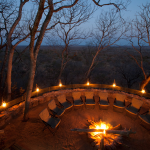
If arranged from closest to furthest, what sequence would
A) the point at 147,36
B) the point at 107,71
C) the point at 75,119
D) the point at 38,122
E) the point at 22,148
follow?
the point at 22,148, the point at 38,122, the point at 75,119, the point at 147,36, the point at 107,71

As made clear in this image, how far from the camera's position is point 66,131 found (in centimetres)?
504

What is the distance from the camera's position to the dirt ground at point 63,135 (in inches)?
164

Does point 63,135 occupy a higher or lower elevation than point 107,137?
lower

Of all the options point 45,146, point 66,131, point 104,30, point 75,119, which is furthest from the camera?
point 104,30

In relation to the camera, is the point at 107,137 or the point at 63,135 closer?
the point at 107,137

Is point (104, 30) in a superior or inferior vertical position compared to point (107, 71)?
superior

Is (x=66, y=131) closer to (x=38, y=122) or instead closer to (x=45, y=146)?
(x=45, y=146)

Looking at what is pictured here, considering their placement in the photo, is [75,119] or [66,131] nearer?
[66,131]

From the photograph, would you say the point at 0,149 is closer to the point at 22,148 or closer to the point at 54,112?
the point at 22,148

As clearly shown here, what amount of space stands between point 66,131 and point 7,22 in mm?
8561

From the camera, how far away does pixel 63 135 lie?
4766mm

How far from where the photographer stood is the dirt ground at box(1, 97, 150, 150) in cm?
417

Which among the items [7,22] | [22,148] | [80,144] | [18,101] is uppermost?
[7,22]

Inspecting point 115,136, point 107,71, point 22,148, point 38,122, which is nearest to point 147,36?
point 115,136
